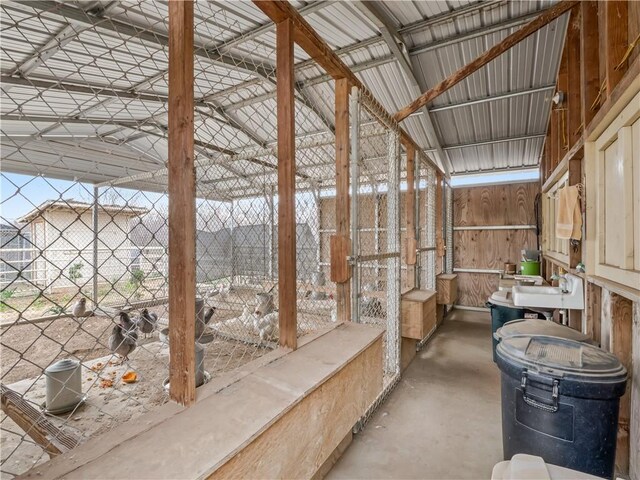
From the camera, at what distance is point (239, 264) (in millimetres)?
5168

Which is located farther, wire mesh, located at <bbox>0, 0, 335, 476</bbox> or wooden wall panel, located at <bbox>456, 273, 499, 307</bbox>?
wooden wall panel, located at <bbox>456, 273, 499, 307</bbox>

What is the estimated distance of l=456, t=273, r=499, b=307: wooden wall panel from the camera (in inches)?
231

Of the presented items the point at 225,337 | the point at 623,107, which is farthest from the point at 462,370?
the point at 225,337

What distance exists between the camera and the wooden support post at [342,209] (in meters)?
1.94

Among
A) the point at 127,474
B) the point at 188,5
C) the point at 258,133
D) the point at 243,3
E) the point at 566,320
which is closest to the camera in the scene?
the point at 127,474

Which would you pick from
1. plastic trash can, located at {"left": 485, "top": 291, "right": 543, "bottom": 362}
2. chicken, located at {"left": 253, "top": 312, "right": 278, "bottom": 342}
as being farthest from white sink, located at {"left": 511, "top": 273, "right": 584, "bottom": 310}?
chicken, located at {"left": 253, "top": 312, "right": 278, "bottom": 342}

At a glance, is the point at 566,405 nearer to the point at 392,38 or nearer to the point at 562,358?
the point at 562,358

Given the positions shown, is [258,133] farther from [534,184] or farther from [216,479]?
[216,479]

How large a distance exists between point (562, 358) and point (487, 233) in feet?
16.2

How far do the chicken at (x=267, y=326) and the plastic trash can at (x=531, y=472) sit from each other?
2982mm

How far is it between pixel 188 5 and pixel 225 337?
163 inches

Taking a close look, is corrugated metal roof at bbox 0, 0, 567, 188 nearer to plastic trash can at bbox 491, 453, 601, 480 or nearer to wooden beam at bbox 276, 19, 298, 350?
wooden beam at bbox 276, 19, 298, 350

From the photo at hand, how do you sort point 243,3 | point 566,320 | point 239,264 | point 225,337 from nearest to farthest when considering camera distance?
point 243,3
point 566,320
point 225,337
point 239,264

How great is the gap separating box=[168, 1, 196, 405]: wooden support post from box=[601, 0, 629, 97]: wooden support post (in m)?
2.08
